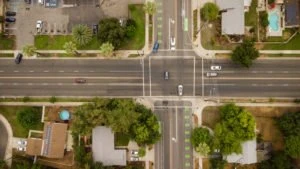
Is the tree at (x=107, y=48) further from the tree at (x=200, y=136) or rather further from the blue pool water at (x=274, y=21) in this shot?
the blue pool water at (x=274, y=21)

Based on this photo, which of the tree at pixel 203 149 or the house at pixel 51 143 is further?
the house at pixel 51 143

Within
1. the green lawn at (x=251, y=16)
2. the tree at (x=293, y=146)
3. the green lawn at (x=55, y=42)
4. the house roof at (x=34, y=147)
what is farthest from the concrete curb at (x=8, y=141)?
the tree at (x=293, y=146)

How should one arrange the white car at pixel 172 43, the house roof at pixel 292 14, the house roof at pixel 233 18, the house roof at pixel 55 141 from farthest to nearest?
the white car at pixel 172 43
the house roof at pixel 292 14
the house roof at pixel 233 18
the house roof at pixel 55 141

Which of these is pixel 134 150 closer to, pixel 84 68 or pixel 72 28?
pixel 84 68

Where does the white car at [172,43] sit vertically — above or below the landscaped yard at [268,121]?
above

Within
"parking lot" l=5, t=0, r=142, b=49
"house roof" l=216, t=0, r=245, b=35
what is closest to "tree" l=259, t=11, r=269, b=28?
"house roof" l=216, t=0, r=245, b=35

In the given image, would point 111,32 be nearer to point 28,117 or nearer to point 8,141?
point 28,117

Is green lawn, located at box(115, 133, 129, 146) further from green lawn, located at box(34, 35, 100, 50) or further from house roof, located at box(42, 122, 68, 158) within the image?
green lawn, located at box(34, 35, 100, 50)
